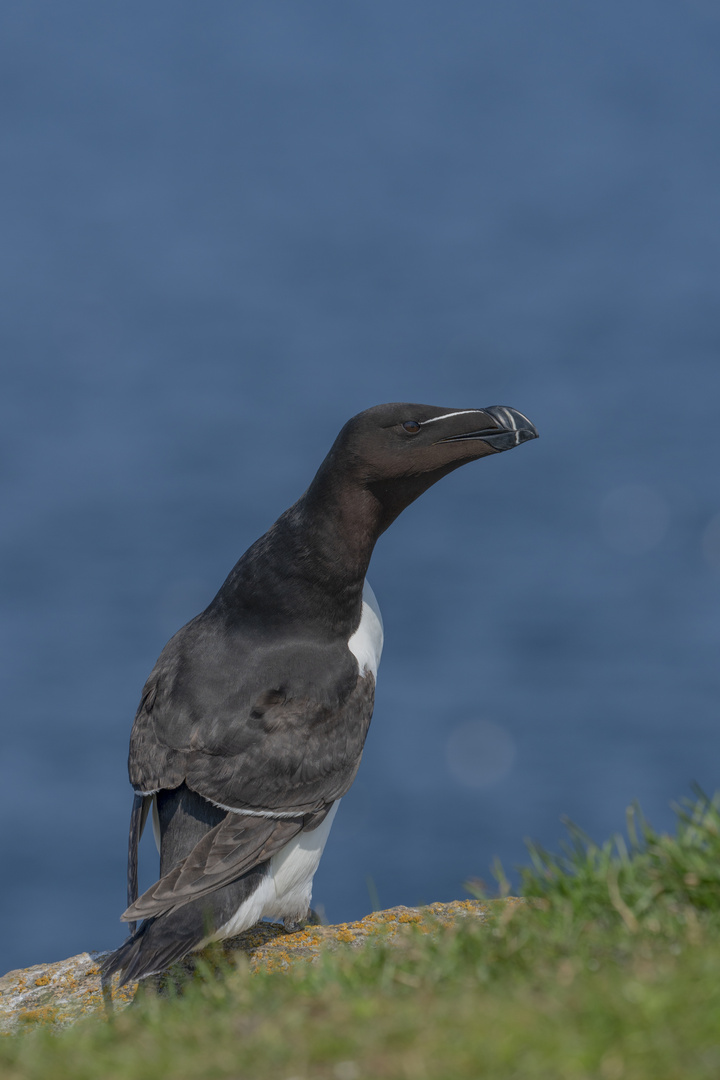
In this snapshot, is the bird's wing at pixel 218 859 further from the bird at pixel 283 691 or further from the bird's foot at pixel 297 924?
the bird's foot at pixel 297 924

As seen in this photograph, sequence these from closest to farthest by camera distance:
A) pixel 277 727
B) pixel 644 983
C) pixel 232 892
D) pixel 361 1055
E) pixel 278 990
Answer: pixel 361 1055 → pixel 644 983 → pixel 278 990 → pixel 232 892 → pixel 277 727

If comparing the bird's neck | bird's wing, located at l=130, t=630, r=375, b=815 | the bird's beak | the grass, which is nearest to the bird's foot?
bird's wing, located at l=130, t=630, r=375, b=815

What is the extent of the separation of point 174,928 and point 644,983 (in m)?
2.64

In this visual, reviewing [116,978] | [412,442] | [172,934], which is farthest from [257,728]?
[412,442]

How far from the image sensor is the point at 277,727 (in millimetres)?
5484

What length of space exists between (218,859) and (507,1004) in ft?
8.76

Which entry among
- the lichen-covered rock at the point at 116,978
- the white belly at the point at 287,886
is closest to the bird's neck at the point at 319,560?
the white belly at the point at 287,886

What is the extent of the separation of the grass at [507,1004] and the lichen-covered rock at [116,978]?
40.1 inches

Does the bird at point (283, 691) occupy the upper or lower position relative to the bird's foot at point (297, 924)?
upper

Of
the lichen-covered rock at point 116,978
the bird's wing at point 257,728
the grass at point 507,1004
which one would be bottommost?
the lichen-covered rock at point 116,978

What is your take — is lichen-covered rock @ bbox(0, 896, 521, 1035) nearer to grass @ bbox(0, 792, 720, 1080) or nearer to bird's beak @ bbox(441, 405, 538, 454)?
grass @ bbox(0, 792, 720, 1080)

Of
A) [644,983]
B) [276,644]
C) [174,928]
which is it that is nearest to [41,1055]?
[644,983]

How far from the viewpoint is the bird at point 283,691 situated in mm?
5191

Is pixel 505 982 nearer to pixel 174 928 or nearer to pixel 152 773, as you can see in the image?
pixel 174 928
